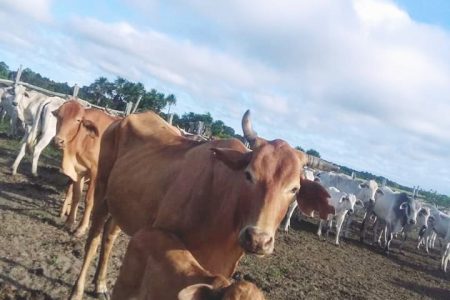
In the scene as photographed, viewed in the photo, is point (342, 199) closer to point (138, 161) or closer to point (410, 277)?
point (410, 277)

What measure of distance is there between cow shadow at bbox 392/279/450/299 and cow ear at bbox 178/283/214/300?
38.6 ft

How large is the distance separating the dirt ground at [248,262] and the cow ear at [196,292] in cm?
380

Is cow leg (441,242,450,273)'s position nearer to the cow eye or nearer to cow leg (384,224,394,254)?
cow leg (384,224,394,254)

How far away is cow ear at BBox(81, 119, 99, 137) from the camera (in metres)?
9.55

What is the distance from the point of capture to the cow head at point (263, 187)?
3.83 m

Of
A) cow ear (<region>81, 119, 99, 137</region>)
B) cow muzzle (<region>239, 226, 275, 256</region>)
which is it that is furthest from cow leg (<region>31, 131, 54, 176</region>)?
cow muzzle (<region>239, 226, 275, 256</region>)

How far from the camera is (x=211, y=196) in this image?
456 cm

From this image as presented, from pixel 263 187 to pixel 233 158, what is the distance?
16.1 inches

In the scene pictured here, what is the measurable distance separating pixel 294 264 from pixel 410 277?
5.14 metres

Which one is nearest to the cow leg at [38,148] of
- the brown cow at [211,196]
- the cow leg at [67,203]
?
the cow leg at [67,203]

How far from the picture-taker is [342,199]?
18.2 meters

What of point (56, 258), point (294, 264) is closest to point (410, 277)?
point (294, 264)

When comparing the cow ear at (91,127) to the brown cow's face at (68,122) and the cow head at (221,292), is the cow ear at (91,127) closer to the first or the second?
the brown cow's face at (68,122)

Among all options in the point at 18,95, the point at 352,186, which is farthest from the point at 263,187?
the point at 352,186
